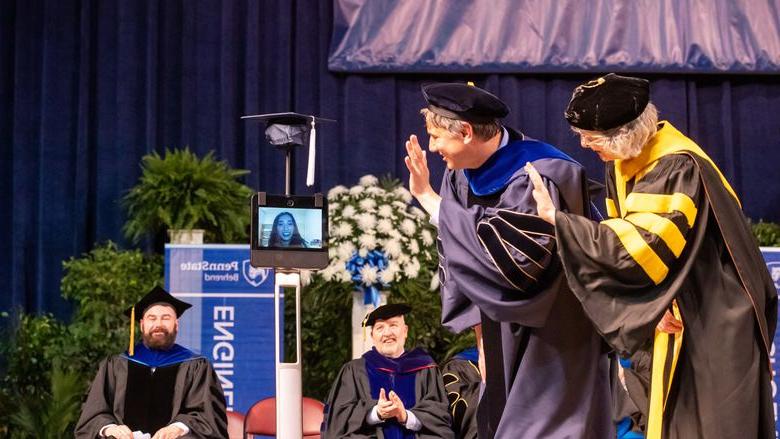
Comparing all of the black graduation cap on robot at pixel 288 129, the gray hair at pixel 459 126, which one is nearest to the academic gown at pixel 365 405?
the black graduation cap on robot at pixel 288 129

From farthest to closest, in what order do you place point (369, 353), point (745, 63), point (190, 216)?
1. point (745, 63)
2. point (190, 216)
3. point (369, 353)

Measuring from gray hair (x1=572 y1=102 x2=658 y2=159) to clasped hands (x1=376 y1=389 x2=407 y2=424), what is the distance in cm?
319

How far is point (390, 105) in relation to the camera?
9492 millimetres

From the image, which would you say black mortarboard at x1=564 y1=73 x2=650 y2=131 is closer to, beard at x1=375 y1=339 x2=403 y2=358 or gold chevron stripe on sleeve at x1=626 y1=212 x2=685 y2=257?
gold chevron stripe on sleeve at x1=626 y1=212 x2=685 y2=257

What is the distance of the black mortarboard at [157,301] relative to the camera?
6652mm

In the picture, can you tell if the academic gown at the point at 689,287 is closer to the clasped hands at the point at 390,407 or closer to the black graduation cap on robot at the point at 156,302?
the clasped hands at the point at 390,407

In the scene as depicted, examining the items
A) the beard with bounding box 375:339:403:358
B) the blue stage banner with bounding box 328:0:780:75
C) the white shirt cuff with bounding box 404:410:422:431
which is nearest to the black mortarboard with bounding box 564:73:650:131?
the white shirt cuff with bounding box 404:410:422:431

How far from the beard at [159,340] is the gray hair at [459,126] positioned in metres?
3.69

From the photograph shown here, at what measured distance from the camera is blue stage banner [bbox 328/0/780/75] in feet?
30.4

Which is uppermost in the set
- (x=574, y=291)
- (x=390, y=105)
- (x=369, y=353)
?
(x=390, y=105)

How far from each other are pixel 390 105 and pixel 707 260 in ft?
21.1

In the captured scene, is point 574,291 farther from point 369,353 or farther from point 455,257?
point 369,353

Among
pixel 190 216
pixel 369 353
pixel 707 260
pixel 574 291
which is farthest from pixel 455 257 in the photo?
pixel 190 216

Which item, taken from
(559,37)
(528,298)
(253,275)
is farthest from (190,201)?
(528,298)
